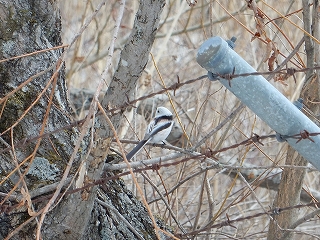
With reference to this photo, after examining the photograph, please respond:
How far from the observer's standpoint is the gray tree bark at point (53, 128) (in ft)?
6.62

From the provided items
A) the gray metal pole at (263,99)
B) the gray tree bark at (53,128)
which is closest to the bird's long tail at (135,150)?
the gray tree bark at (53,128)

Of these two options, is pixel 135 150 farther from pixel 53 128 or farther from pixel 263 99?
pixel 263 99

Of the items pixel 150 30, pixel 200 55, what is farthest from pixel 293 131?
pixel 150 30

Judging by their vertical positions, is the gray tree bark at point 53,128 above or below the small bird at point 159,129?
below

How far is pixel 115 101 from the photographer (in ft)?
6.75

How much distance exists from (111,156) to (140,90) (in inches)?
100.0

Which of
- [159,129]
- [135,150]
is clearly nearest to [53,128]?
[135,150]

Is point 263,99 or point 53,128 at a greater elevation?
point 53,128

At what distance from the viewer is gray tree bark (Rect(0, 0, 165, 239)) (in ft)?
6.62

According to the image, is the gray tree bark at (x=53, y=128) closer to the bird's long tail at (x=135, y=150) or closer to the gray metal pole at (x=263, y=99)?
the bird's long tail at (x=135, y=150)

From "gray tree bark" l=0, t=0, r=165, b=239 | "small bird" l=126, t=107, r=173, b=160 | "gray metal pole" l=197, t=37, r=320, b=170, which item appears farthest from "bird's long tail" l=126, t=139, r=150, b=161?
"gray metal pole" l=197, t=37, r=320, b=170

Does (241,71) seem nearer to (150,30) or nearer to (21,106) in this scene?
(150,30)

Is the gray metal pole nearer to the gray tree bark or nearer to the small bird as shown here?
the gray tree bark

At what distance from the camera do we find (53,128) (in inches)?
96.0
